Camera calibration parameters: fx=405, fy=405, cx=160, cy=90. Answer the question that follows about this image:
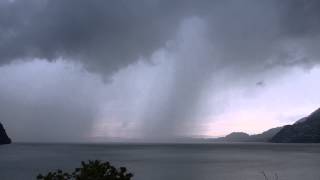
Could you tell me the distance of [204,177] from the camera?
11425cm

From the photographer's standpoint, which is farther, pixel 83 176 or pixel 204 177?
pixel 204 177

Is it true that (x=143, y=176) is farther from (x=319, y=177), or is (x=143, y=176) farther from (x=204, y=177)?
(x=319, y=177)

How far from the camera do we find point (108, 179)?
17766 mm

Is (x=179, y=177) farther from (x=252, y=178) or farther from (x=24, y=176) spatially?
(x=24, y=176)

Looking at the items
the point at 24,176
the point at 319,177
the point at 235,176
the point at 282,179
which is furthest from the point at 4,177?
the point at 319,177

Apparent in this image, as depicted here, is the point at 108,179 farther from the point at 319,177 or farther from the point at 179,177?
the point at 319,177

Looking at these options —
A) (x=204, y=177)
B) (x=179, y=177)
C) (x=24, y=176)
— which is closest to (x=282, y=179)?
(x=204, y=177)

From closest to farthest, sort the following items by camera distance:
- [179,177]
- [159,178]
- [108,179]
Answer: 1. [108,179]
2. [159,178]
3. [179,177]

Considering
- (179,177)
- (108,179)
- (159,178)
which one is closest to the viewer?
(108,179)

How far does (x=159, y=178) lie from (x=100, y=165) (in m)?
91.9

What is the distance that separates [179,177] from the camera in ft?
375

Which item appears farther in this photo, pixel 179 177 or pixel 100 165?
pixel 179 177

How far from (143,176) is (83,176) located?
9492cm

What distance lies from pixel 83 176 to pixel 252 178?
99.6 m
